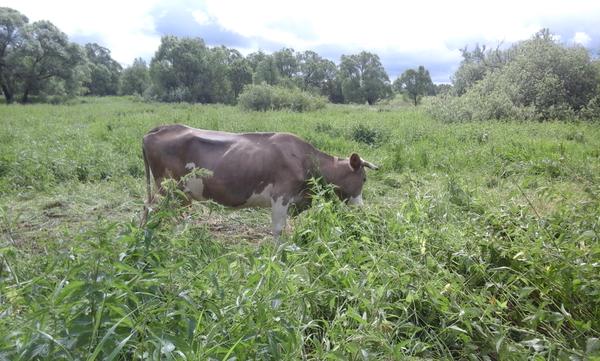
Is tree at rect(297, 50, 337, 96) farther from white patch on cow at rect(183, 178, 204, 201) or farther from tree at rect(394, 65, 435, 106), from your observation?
white patch on cow at rect(183, 178, 204, 201)

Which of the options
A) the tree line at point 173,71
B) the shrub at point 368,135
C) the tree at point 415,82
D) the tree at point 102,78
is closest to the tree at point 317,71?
the tree line at point 173,71

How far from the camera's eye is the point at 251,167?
505 centimetres

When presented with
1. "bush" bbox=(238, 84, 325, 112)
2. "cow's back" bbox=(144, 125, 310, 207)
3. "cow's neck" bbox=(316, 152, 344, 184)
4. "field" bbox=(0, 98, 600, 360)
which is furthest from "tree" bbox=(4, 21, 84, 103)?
"field" bbox=(0, 98, 600, 360)

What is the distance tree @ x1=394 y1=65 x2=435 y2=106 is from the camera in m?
81.1

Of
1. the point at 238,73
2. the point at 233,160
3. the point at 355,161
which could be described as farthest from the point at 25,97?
the point at 355,161

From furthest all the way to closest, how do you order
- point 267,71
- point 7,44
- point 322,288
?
point 267,71 → point 7,44 → point 322,288

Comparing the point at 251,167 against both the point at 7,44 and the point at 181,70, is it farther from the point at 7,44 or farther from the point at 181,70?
the point at 181,70

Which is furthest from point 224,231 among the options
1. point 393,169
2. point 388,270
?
point 393,169

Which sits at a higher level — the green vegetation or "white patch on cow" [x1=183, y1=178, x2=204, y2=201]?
the green vegetation

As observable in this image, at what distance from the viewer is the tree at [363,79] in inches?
2709

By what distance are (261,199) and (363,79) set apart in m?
67.8

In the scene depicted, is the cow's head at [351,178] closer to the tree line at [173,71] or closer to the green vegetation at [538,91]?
the green vegetation at [538,91]

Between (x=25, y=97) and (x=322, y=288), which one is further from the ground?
(x=322, y=288)

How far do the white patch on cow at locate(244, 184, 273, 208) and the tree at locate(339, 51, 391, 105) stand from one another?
64930 millimetres
